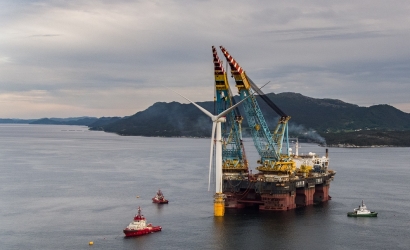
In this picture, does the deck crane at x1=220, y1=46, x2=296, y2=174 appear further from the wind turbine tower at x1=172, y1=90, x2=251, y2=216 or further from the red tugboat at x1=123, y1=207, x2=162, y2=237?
the red tugboat at x1=123, y1=207, x2=162, y2=237

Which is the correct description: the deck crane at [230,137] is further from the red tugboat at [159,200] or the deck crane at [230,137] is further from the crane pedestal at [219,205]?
the red tugboat at [159,200]

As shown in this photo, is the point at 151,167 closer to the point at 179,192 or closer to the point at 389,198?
the point at 179,192

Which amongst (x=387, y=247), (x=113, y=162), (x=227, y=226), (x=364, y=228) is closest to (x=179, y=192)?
(x=227, y=226)

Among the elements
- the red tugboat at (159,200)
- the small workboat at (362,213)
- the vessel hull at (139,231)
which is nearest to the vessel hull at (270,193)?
the small workboat at (362,213)

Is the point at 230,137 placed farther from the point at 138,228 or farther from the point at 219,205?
the point at 138,228

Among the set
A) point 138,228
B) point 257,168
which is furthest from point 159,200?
point 138,228

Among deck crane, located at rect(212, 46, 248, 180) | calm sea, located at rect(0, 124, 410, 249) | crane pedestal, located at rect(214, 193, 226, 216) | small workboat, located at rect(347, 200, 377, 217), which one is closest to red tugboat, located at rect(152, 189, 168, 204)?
calm sea, located at rect(0, 124, 410, 249)
